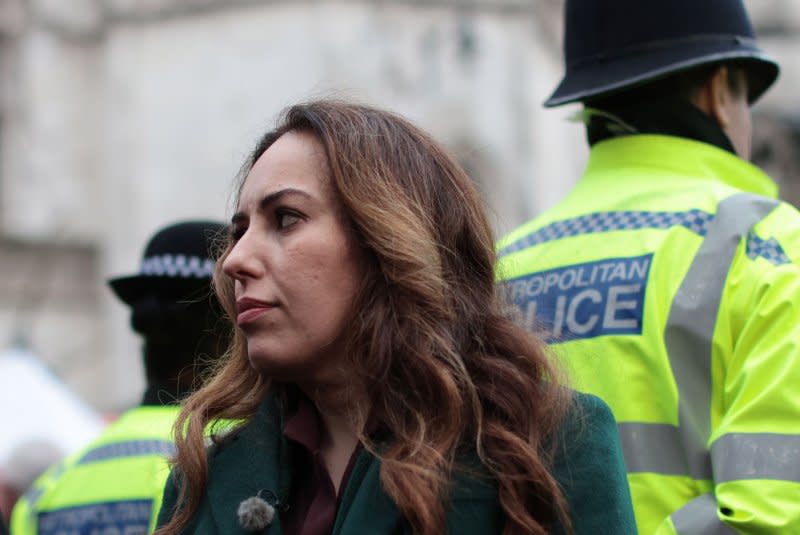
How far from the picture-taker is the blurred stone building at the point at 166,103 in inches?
793

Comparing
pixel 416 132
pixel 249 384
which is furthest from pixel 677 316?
pixel 249 384

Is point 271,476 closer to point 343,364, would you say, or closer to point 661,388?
point 343,364

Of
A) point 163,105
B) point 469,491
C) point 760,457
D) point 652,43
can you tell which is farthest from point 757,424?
point 163,105

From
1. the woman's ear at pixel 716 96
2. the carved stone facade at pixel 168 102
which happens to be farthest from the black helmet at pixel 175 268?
the carved stone facade at pixel 168 102

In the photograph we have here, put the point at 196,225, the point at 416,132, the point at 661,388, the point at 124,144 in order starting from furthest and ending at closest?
1. the point at 124,144
2. the point at 196,225
3. the point at 661,388
4. the point at 416,132

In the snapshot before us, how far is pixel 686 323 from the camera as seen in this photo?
9.30 feet

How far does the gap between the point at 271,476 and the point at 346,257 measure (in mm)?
378

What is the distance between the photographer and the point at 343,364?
96.1 inches

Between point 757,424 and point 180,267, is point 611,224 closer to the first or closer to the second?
point 757,424

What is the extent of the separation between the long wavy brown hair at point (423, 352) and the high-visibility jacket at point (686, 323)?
196 millimetres

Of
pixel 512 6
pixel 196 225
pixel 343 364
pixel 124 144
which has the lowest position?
pixel 124 144

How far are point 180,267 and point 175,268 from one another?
0.01m

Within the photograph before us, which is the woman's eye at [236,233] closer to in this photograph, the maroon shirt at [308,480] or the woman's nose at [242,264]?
the woman's nose at [242,264]

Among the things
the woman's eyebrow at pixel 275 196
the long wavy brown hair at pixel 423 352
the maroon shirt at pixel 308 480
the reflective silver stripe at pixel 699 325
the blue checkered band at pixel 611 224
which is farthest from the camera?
the blue checkered band at pixel 611 224
